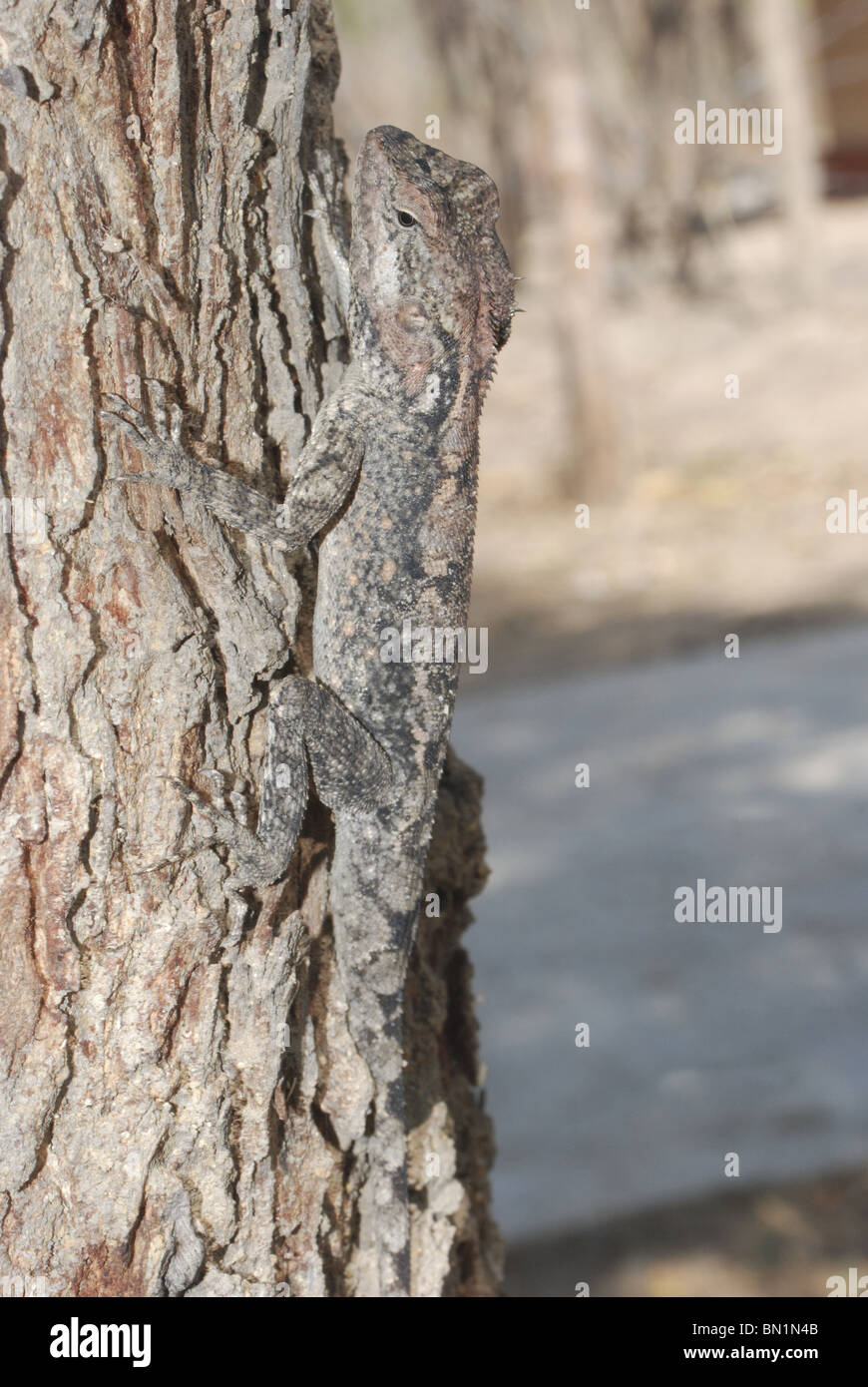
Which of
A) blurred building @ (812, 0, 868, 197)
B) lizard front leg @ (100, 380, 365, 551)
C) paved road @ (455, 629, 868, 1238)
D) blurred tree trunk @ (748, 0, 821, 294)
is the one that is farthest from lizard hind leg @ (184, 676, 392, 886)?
blurred building @ (812, 0, 868, 197)

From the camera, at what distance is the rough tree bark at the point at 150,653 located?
233 cm

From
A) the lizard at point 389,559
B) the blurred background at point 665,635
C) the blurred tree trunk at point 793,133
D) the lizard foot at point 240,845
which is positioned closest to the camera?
the lizard foot at point 240,845

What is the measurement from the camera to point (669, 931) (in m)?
6.70

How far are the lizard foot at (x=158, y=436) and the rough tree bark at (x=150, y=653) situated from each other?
0.04 meters

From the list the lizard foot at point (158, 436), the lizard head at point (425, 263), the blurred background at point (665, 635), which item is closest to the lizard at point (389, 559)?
the lizard head at point (425, 263)

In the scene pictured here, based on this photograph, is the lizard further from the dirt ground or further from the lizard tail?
the dirt ground

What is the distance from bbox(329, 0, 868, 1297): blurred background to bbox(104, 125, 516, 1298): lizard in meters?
2.25

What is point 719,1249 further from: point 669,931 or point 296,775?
point 296,775

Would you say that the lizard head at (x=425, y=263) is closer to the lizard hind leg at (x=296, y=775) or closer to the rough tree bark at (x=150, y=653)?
the rough tree bark at (x=150, y=653)

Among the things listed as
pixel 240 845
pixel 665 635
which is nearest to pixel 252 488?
pixel 240 845

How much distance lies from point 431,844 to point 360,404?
3.65ft

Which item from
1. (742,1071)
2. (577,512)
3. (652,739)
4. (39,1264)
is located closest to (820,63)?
(577,512)
